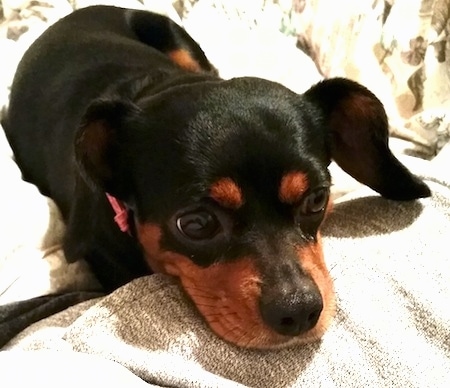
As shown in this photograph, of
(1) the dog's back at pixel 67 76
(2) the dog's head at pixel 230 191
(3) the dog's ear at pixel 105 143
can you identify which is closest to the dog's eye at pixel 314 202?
(2) the dog's head at pixel 230 191

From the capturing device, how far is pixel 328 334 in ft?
3.90

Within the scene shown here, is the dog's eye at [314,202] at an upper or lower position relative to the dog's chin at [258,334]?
upper

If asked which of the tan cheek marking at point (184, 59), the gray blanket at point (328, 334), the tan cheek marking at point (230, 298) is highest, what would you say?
the tan cheek marking at point (230, 298)

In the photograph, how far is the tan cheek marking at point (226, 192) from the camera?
46.2 inches

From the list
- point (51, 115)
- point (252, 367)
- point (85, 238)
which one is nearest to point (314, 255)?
point (252, 367)

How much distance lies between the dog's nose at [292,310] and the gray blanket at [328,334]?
0.20 ft

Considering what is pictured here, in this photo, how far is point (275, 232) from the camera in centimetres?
120

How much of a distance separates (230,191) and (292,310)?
Result: 0.21 meters

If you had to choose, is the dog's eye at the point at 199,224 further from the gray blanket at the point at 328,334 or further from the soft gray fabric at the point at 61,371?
the soft gray fabric at the point at 61,371

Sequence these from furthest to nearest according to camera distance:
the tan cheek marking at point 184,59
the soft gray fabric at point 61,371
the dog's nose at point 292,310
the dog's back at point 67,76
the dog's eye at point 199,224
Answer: the tan cheek marking at point 184,59 → the dog's back at point 67,76 → the dog's eye at point 199,224 → the dog's nose at point 292,310 → the soft gray fabric at point 61,371

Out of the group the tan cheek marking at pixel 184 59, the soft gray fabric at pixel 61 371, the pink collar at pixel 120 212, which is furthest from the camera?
the tan cheek marking at pixel 184 59

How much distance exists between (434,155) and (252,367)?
900mm

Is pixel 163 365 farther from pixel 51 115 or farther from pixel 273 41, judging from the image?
pixel 273 41

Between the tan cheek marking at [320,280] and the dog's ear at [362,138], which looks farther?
the dog's ear at [362,138]
